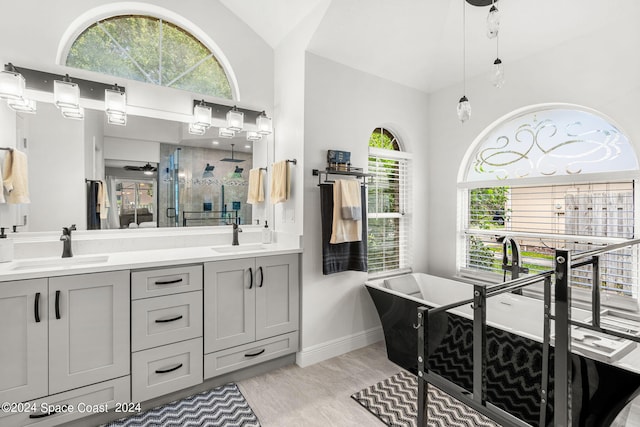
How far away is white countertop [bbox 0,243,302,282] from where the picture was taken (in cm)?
176

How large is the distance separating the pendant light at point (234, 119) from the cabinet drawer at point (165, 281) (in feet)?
4.23

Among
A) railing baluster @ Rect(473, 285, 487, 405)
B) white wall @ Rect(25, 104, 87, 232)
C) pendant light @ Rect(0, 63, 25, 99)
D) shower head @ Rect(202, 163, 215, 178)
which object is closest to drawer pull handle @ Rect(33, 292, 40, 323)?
white wall @ Rect(25, 104, 87, 232)

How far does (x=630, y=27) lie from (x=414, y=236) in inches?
90.4

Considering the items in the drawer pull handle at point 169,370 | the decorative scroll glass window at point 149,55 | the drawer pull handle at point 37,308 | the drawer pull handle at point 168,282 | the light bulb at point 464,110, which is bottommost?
the drawer pull handle at point 169,370

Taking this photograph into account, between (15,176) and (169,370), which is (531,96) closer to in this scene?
(169,370)

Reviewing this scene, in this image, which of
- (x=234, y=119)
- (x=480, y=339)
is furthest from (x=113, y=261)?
(x=480, y=339)

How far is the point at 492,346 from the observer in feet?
6.31

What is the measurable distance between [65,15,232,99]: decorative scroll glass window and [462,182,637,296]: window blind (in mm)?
2785

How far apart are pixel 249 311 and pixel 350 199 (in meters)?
1.20

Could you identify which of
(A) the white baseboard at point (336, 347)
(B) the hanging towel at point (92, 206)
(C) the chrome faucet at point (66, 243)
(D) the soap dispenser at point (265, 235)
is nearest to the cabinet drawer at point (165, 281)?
(C) the chrome faucet at point (66, 243)

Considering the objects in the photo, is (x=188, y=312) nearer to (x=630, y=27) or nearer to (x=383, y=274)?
(x=383, y=274)

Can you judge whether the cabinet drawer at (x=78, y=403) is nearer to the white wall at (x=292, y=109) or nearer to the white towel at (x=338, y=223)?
the white wall at (x=292, y=109)

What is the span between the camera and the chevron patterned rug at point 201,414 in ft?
6.51

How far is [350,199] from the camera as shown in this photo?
2.70m
